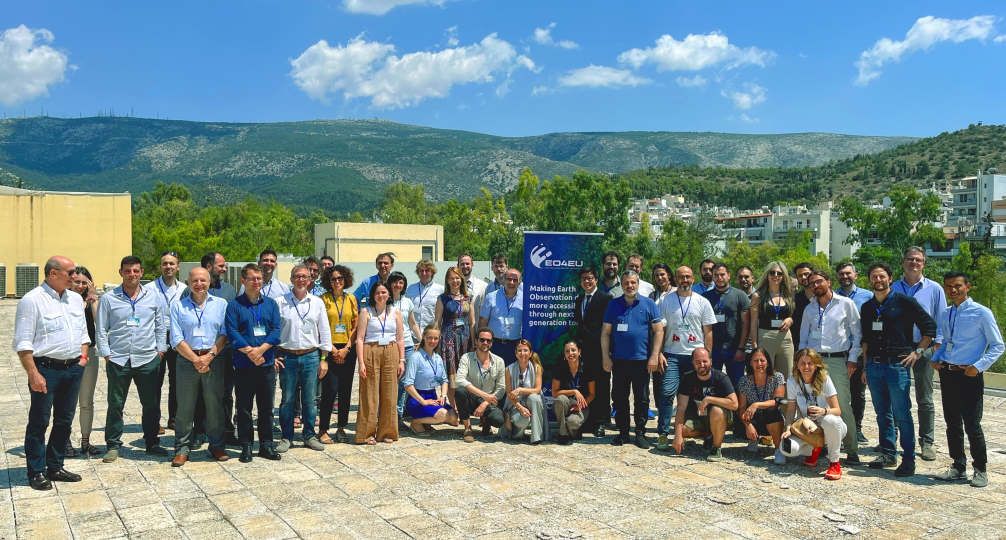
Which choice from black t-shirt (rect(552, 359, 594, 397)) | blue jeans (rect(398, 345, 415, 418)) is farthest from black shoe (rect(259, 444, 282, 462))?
black t-shirt (rect(552, 359, 594, 397))

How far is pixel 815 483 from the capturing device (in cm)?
544

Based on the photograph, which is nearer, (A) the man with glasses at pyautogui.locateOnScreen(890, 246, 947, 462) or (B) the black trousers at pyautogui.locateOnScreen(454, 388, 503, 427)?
(A) the man with glasses at pyautogui.locateOnScreen(890, 246, 947, 462)

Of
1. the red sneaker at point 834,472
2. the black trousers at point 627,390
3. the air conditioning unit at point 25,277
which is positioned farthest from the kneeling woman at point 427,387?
the air conditioning unit at point 25,277

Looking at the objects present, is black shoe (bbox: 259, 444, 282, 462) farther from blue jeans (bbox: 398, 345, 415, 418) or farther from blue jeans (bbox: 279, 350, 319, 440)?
blue jeans (bbox: 398, 345, 415, 418)

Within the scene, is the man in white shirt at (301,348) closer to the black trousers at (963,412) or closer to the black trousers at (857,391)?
the black trousers at (857,391)

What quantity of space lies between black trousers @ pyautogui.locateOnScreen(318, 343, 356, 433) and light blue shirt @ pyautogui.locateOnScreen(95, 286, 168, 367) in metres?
1.50

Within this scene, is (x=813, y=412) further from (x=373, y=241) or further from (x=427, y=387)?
(x=373, y=241)

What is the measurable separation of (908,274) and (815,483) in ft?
6.92

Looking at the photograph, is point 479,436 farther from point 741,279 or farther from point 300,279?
point 741,279

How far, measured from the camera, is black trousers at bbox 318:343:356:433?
6648 mm

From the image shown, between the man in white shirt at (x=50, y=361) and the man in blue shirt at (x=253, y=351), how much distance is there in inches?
42.9

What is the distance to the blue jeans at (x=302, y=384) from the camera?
6207 millimetres

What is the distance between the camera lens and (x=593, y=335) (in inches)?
276

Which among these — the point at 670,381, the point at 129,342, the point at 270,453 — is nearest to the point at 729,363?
the point at 670,381
